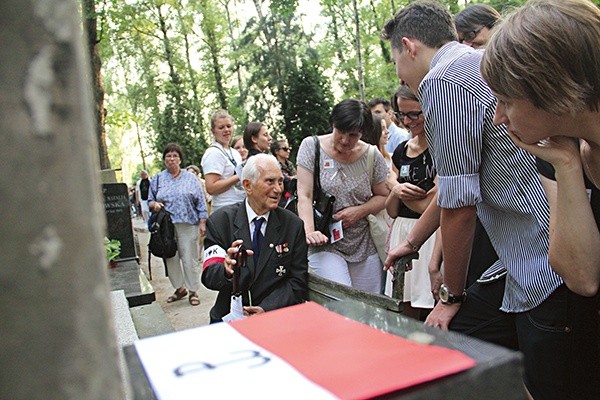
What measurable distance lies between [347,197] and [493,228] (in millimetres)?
2125

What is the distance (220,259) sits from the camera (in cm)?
326

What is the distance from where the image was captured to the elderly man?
338 cm

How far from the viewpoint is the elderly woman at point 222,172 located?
6.41 metres

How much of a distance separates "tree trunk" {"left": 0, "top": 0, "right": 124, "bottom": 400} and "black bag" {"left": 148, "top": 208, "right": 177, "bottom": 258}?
23.8 feet

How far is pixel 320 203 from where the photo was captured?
4227 mm

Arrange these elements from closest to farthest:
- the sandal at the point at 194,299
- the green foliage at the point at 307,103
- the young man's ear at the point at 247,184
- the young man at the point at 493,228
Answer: the young man at the point at 493,228
the young man's ear at the point at 247,184
the sandal at the point at 194,299
the green foliage at the point at 307,103

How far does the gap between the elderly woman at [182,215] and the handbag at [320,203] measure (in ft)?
12.0

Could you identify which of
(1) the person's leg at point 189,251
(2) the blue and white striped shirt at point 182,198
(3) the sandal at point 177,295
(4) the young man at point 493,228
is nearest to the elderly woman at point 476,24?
(4) the young man at point 493,228

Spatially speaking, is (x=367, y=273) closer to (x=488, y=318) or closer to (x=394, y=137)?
(x=488, y=318)

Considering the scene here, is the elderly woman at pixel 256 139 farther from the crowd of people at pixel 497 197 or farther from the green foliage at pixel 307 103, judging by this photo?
the green foliage at pixel 307 103

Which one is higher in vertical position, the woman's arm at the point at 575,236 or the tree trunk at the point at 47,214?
the tree trunk at the point at 47,214

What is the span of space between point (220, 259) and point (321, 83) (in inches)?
667

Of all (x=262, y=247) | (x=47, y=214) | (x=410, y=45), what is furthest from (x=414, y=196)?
(x=47, y=214)

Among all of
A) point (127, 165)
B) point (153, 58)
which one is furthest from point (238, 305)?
point (127, 165)
